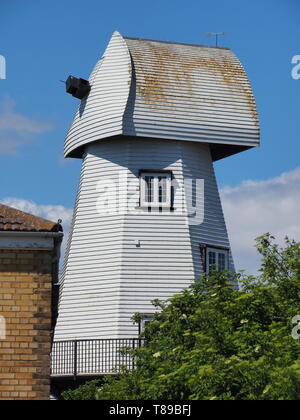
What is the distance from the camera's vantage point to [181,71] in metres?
38.0

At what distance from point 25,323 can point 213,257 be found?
59.9ft

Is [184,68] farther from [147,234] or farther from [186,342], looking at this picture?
[186,342]

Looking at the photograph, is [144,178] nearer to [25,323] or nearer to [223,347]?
[223,347]

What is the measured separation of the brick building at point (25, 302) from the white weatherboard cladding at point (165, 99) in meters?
17.2

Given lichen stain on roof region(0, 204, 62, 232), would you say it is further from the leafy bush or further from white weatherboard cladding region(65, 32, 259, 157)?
white weatherboard cladding region(65, 32, 259, 157)

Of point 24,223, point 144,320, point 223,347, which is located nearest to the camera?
point 24,223

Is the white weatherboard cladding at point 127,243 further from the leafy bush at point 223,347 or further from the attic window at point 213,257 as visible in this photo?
the leafy bush at point 223,347

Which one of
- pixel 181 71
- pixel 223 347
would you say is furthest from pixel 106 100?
pixel 223 347

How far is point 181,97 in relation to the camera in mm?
37125

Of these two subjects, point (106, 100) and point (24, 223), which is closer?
point (24, 223)

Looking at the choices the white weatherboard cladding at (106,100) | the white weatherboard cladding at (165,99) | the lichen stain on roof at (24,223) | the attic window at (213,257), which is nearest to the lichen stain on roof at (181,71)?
the white weatherboard cladding at (165,99)

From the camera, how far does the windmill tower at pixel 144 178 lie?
35.3 m
